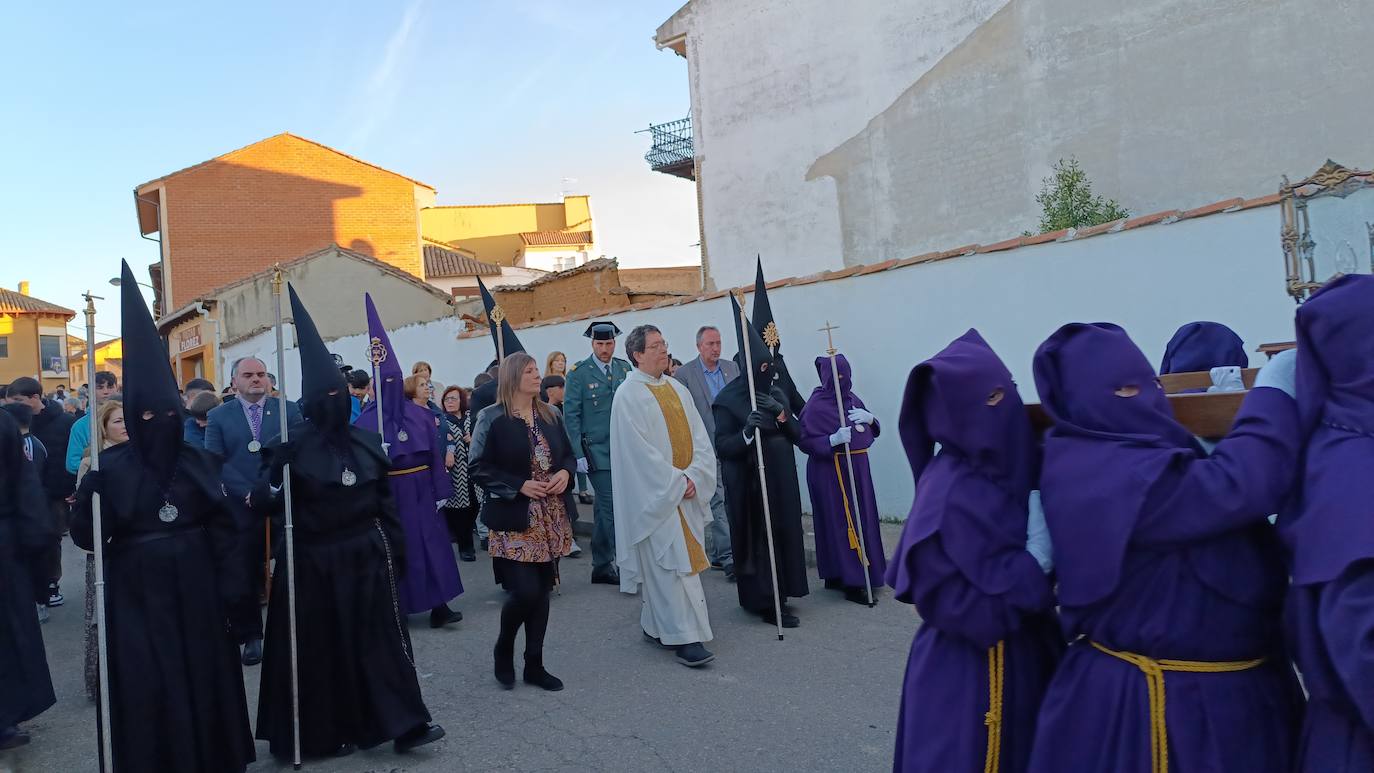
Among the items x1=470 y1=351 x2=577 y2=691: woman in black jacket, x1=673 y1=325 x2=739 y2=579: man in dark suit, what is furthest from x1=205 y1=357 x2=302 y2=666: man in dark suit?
x1=673 y1=325 x2=739 y2=579: man in dark suit

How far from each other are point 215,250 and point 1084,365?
3354cm

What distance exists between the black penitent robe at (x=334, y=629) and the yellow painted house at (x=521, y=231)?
127 feet

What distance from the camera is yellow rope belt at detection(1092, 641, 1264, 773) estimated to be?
2383mm

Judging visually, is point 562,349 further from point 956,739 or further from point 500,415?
point 956,739

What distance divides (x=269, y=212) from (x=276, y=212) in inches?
8.6

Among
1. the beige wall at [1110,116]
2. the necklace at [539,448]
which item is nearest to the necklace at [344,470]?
the necklace at [539,448]

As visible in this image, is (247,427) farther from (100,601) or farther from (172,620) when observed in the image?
(100,601)

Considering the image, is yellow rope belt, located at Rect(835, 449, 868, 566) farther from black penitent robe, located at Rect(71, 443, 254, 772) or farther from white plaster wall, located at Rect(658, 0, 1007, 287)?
white plaster wall, located at Rect(658, 0, 1007, 287)

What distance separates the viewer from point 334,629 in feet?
15.9

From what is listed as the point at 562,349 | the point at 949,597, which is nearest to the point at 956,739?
the point at 949,597

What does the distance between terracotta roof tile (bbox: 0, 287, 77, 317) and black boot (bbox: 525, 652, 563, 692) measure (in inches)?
2010

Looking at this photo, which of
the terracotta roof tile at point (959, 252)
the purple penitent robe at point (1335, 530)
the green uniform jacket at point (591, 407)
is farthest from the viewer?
the terracotta roof tile at point (959, 252)

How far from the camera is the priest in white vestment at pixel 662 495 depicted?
6051 mm

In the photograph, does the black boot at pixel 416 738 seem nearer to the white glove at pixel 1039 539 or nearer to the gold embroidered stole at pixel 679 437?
the gold embroidered stole at pixel 679 437
